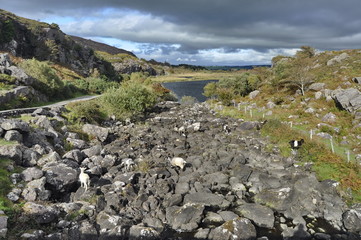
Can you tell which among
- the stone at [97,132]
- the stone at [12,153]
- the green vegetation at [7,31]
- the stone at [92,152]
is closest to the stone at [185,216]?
the stone at [92,152]

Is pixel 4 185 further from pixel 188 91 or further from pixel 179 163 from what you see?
pixel 188 91

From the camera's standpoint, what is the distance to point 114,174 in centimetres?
2067

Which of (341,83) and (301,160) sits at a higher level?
(341,83)

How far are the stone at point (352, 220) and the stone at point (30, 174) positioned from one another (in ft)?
60.4

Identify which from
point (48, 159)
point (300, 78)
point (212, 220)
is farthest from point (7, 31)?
point (212, 220)

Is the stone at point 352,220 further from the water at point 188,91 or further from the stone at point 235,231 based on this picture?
the water at point 188,91

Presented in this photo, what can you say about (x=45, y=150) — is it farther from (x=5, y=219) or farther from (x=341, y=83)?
(x=341, y=83)

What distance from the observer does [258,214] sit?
52.4 ft

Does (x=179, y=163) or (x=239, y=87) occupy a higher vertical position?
(x=239, y=87)

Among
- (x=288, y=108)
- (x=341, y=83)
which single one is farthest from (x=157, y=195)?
(x=341, y=83)

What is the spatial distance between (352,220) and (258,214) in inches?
196

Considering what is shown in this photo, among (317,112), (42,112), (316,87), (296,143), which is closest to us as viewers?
(296,143)

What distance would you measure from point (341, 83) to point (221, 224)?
150ft

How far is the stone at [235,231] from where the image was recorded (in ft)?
44.5
